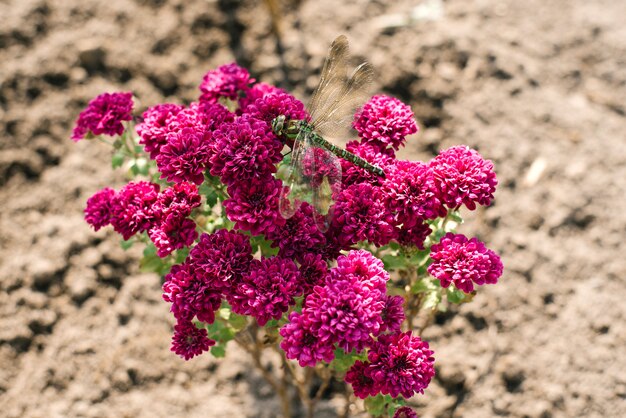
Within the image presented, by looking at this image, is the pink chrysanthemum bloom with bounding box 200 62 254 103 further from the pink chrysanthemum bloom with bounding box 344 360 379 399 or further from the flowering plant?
the pink chrysanthemum bloom with bounding box 344 360 379 399

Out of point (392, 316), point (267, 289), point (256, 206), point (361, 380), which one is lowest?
point (361, 380)

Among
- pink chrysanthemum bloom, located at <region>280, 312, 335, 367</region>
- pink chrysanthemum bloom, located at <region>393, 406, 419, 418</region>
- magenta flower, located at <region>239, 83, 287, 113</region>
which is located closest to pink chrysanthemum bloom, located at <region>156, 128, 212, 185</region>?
magenta flower, located at <region>239, 83, 287, 113</region>


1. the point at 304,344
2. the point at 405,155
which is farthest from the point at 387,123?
the point at 405,155

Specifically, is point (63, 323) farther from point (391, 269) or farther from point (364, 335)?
point (364, 335)

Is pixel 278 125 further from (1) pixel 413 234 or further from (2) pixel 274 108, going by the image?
(1) pixel 413 234

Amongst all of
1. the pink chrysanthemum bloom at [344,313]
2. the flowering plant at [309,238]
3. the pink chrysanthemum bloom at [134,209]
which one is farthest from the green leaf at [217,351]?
the pink chrysanthemum bloom at [344,313]

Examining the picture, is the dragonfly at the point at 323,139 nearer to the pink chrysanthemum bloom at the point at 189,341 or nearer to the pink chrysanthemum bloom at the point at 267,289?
the pink chrysanthemum bloom at the point at 267,289
